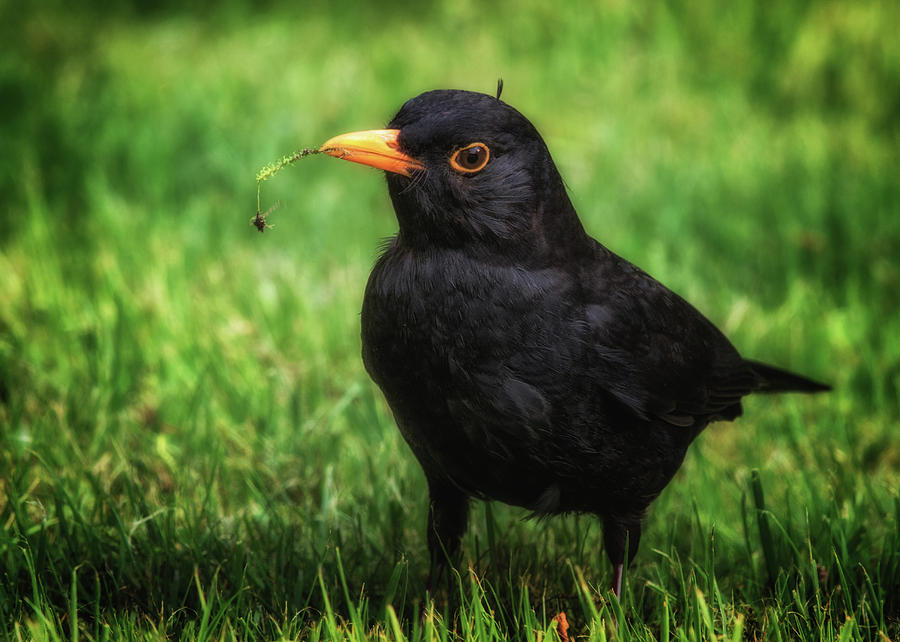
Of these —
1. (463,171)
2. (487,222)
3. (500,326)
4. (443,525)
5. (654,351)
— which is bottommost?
(443,525)

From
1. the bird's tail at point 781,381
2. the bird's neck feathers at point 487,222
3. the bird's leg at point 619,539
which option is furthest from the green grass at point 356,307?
the bird's neck feathers at point 487,222

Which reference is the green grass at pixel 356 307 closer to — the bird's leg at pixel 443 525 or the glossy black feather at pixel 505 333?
the bird's leg at pixel 443 525

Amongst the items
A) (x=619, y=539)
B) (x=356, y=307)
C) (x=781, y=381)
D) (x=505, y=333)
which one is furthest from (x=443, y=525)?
(x=356, y=307)

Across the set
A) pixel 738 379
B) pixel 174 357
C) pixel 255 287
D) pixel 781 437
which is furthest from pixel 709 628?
pixel 255 287

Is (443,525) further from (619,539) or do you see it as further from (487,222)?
(487,222)

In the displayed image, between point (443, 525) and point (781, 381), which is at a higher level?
point (781, 381)
